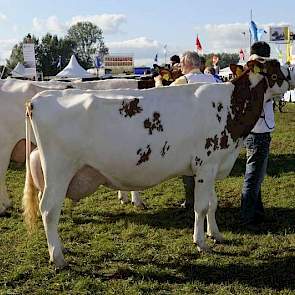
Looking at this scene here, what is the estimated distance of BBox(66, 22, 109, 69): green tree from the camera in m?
116

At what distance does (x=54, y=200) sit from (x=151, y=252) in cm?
132

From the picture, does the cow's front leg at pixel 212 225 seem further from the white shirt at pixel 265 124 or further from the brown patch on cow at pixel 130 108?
the brown patch on cow at pixel 130 108

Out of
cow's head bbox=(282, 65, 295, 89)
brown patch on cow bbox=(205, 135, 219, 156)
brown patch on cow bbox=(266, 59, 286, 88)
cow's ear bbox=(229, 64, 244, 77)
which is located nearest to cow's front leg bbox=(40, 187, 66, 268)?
brown patch on cow bbox=(205, 135, 219, 156)

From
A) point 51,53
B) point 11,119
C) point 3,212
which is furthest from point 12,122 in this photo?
point 51,53

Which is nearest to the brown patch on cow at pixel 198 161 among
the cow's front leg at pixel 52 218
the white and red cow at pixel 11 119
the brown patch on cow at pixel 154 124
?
the brown patch on cow at pixel 154 124

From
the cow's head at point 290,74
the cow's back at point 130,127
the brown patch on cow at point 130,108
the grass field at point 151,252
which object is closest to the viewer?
the grass field at point 151,252

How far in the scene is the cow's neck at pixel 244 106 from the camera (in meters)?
5.95

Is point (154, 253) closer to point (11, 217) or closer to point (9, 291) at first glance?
point (9, 291)

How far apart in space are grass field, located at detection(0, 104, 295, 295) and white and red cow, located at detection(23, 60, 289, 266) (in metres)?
0.36

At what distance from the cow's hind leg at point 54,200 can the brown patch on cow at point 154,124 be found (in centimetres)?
89

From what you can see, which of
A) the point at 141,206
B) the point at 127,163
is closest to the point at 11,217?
the point at 141,206

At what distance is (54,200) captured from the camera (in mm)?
5367

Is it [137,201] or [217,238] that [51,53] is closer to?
[137,201]

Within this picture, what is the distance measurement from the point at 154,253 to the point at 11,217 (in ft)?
8.64
